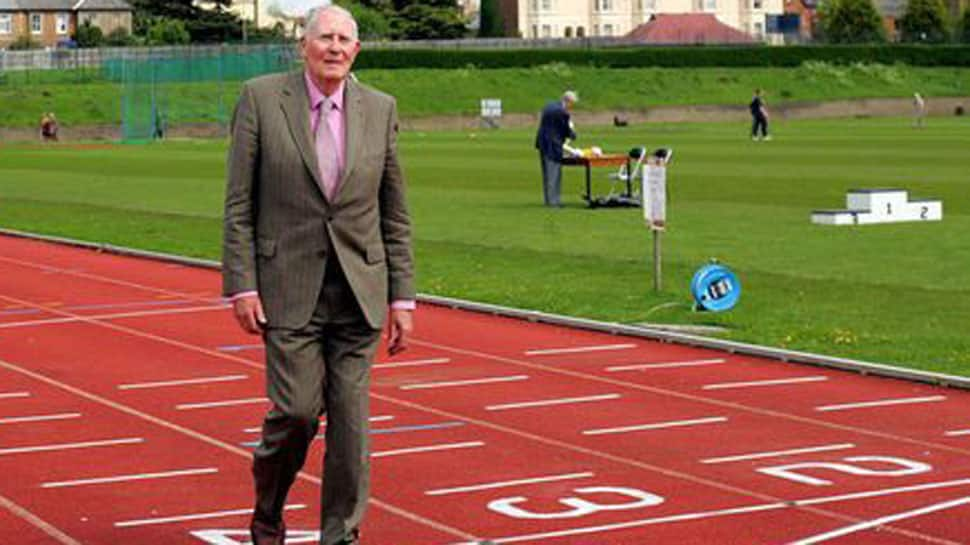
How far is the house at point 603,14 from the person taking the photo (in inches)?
7057

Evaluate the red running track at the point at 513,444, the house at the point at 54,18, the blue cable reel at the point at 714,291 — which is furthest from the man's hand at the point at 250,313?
the house at the point at 54,18

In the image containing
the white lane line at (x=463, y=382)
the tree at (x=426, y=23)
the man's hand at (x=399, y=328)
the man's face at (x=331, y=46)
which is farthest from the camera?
the tree at (x=426, y=23)

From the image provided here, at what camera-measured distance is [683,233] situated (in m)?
34.2

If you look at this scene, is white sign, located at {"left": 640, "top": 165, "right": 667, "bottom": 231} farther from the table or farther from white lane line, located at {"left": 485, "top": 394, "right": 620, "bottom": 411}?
the table

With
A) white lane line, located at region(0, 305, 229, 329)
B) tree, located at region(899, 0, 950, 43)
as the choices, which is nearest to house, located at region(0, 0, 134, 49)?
tree, located at region(899, 0, 950, 43)

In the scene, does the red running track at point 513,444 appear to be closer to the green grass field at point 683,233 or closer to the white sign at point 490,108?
the green grass field at point 683,233

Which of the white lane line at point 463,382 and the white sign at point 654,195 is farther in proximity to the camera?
the white sign at point 654,195

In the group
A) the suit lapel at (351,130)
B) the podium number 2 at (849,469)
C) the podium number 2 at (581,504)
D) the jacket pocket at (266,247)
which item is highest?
the suit lapel at (351,130)

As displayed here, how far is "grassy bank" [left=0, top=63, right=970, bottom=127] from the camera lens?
100m

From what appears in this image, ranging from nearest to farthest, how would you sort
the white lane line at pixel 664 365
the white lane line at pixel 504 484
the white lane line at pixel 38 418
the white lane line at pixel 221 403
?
the white lane line at pixel 504 484 < the white lane line at pixel 38 418 < the white lane line at pixel 221 403 < the white lane line at pixel 664 365

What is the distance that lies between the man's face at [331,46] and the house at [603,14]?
16910cm

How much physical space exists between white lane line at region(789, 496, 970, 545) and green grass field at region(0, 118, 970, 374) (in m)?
5.84

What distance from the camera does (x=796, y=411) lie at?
51.7 ft

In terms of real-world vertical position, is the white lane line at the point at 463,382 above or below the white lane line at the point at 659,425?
below
